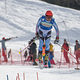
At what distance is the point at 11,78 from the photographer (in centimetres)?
570

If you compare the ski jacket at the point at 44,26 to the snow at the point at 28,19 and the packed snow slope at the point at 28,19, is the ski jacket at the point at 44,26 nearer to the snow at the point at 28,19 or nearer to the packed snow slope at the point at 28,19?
the snow at the point at 28,19

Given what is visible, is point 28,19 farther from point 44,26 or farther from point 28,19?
point 44,26

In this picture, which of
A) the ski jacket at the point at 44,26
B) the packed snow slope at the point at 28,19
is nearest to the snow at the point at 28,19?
the packed snow slope at the point at 28,19

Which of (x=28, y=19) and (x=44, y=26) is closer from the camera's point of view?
(x=44, y=26)

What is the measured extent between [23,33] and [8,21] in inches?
118

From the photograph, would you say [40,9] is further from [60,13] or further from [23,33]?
[23,33]

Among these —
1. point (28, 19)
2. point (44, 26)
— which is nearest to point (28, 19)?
point (28, 19)

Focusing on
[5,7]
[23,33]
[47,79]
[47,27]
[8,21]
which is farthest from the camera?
[5,7]

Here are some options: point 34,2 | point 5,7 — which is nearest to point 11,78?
point 5,7

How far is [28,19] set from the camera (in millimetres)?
30797

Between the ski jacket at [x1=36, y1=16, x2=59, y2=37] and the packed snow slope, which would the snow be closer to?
the packed snow slope

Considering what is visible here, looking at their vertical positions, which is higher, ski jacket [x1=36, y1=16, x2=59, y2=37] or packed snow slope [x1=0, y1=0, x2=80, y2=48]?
packed snow slope [x1=0, y1=0, x2=80, y2=48]

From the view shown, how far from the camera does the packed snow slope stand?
26406 millimetres

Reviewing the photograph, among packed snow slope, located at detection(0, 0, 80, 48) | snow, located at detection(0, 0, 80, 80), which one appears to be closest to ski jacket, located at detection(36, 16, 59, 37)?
snow, located at detection(0, 0, 80, 80)
